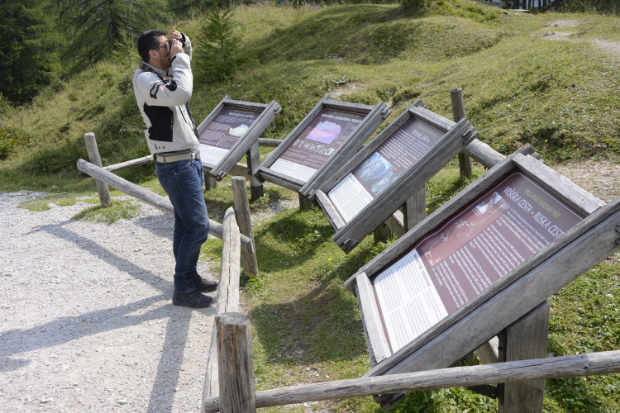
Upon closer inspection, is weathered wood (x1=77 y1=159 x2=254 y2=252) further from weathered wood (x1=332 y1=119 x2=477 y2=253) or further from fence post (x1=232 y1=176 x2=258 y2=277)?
weathered wood (x1=332 y1=119 x2=477 y2=253)

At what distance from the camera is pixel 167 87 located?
13.2 feet

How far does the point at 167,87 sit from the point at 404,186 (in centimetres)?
224

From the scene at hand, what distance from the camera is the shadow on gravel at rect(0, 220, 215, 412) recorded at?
3.81 metres

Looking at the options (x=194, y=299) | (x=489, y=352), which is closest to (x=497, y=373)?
(x=489, y=352)

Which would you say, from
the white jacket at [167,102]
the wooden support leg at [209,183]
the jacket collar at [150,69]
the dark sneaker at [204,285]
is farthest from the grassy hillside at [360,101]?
the jacket collar at [150,69]

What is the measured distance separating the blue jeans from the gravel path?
436 millimetres

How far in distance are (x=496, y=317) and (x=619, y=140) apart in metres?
6.14

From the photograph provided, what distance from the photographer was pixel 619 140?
6.85m

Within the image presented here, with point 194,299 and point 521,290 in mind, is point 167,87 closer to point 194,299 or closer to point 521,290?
point 194,299

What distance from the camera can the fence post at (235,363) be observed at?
2.16m

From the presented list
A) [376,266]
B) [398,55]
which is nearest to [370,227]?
[376,266]

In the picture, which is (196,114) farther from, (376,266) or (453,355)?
(453,355)

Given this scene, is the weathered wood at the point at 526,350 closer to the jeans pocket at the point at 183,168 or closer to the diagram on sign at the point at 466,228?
the diagram on sign at the point at 466,228

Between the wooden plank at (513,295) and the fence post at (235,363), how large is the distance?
64 cm
